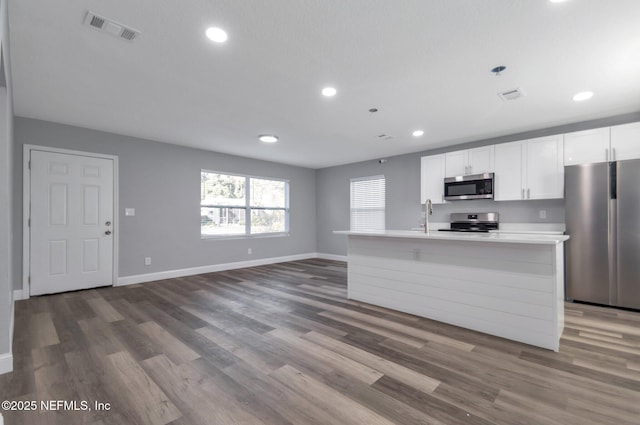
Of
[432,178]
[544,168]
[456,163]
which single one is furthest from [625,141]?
[432,178]

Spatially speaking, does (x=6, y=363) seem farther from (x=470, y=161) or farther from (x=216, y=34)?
(x=470, y=161)

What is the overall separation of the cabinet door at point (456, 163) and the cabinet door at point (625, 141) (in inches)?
71.5

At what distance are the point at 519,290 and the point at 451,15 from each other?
7.67ft

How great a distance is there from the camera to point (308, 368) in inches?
86.1

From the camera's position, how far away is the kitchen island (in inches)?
99.0

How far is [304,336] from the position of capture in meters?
2.76

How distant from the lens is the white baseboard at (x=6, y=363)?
208cm

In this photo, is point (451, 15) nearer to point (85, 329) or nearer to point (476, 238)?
point (476, 238)

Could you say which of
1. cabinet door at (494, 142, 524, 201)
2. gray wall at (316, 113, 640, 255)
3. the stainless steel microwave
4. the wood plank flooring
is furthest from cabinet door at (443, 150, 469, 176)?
the wood plank flooring

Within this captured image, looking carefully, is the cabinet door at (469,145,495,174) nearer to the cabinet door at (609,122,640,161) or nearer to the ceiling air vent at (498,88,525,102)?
the cabinet door at (609,122,640,161)

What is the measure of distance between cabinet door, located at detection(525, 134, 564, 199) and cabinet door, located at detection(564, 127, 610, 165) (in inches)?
3.4

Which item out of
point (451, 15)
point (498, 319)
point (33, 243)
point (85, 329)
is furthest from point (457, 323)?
point (33, 243)

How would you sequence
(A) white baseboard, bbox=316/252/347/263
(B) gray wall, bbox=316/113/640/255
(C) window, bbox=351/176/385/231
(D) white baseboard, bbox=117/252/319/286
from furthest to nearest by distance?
(A) white baseboard, bbox=316/252/347/263 < (C) window, bbox=351/176/385/231 < (D) white baseboard, bbox=117/252/319/286 < (B) gray wall, bbox=316/113/640/255

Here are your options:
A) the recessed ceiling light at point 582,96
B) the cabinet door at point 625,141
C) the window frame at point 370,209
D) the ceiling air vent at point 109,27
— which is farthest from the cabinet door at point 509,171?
the ceiling air vent at point 109,27
